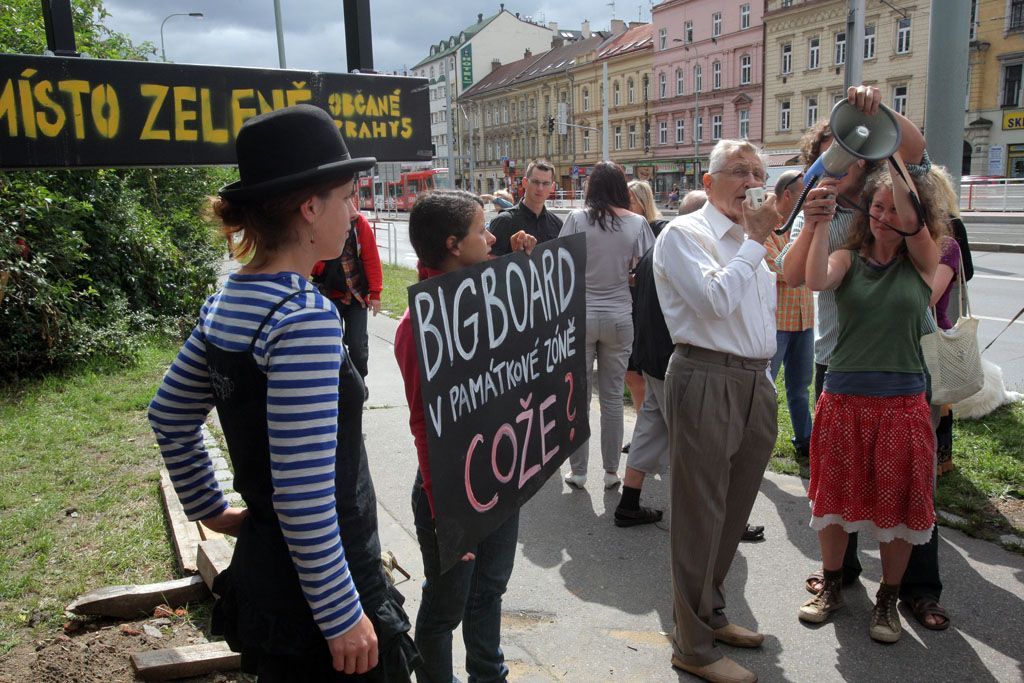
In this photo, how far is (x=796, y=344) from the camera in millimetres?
5207

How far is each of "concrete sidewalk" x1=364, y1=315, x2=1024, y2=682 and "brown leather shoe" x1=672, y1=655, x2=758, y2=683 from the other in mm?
56

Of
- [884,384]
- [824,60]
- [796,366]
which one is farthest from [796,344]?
[824,60]

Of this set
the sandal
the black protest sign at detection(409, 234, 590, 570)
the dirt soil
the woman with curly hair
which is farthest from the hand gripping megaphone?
the dirt soil

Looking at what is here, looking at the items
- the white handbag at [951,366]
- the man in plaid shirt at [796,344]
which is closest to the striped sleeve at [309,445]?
the white handbag at [951,366]

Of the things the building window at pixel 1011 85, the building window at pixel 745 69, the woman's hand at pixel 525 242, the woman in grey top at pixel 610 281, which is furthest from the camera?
the building window at pixel 745 69

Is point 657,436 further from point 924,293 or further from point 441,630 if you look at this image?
point 441,630

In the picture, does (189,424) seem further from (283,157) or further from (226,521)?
(283,157)

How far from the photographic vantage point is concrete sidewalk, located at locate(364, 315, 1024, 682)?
9.60 feet

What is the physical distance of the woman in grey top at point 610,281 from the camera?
463cm

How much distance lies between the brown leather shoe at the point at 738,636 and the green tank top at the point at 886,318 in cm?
111

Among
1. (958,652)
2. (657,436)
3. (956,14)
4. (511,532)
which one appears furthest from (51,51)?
(956,14)

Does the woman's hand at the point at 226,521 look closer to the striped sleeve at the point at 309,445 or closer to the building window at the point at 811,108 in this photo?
the striped sleeve at the point at 309,445

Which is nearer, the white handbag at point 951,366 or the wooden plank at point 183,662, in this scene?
the wooden plank at point 183,662

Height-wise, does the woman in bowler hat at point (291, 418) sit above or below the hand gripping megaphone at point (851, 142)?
below
